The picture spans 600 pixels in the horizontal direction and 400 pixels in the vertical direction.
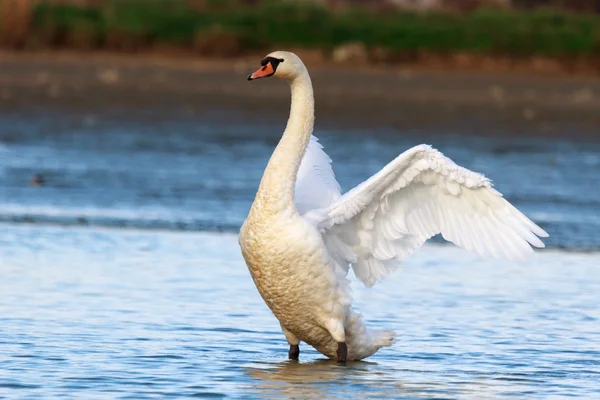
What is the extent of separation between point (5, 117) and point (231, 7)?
43.7 ft

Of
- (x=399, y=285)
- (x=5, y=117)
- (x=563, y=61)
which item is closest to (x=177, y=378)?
(x=399, y=285)

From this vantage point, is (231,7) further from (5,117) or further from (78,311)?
(78,311)

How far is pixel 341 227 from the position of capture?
887 cm

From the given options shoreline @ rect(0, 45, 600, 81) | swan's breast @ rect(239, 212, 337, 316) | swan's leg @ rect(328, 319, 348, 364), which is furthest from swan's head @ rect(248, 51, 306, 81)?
shoreline @ rect(0, 45, 600, 81)

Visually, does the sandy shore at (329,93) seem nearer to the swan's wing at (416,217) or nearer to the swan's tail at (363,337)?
the swan's wing at (416,217)

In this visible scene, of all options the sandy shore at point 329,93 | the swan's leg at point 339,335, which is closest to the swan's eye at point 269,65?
the swan's leg at point 339,335

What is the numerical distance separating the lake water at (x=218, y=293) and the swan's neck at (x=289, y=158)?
39.1 inches

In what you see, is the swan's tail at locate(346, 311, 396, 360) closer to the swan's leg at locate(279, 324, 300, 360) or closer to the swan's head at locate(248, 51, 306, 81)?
the swan's leg at locate(279, 324, 300, 360)

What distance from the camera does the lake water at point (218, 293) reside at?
838cm

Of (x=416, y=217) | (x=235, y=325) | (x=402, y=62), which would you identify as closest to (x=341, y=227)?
(x=416, y=217)

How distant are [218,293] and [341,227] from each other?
2.12 m

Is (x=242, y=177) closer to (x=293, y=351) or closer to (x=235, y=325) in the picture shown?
(x=235, y=325)

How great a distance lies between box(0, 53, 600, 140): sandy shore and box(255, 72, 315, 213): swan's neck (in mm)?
12158

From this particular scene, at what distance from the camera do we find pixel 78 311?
9.95 metres
